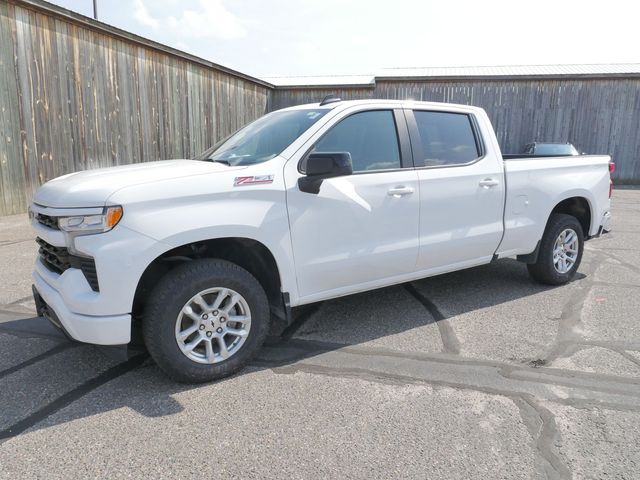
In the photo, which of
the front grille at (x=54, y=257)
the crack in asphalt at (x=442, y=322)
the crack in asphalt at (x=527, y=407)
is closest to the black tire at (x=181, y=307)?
the crack in asphalt at (x=527, y=407)

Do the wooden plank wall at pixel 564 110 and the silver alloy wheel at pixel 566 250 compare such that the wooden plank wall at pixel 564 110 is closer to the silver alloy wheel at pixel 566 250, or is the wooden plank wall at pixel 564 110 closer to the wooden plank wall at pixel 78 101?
the wooden plank wall at pixel 78 101

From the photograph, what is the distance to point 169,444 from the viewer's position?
256 centimetres

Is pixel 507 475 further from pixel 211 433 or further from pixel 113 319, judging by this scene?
pixel 113 319

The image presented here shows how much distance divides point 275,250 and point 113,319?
1.12 meters

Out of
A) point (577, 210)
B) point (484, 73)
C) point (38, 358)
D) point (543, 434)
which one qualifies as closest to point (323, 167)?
point (543, 434)

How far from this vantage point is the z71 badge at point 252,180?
3.19 m

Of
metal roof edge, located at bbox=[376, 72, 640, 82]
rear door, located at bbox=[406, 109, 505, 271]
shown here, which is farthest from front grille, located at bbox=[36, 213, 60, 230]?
metal roof edge, located at bbox=[376, 72, 640, 82]

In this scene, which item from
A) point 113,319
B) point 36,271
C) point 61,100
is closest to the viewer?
point 113,319

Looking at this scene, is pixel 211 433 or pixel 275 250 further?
pixel 275 250

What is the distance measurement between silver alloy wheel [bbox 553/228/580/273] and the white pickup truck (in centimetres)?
66

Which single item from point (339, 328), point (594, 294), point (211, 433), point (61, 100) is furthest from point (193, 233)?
point (61, 100)

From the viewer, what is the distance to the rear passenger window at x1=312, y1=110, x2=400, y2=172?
12.3 ft

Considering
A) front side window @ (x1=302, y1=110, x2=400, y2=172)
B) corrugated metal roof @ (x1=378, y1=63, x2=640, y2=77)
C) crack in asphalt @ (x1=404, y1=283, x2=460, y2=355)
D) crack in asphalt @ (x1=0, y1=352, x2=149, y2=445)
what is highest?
corrugated metal roof @ (x1=378, y1=63, x2=640, y2=77)

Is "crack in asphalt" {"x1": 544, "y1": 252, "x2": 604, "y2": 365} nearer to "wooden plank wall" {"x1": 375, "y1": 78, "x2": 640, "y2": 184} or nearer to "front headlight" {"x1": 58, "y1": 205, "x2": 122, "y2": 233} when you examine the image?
"front headlight" {"x1": 58, "y1": 205, "x2": 122, "y2": 233}
